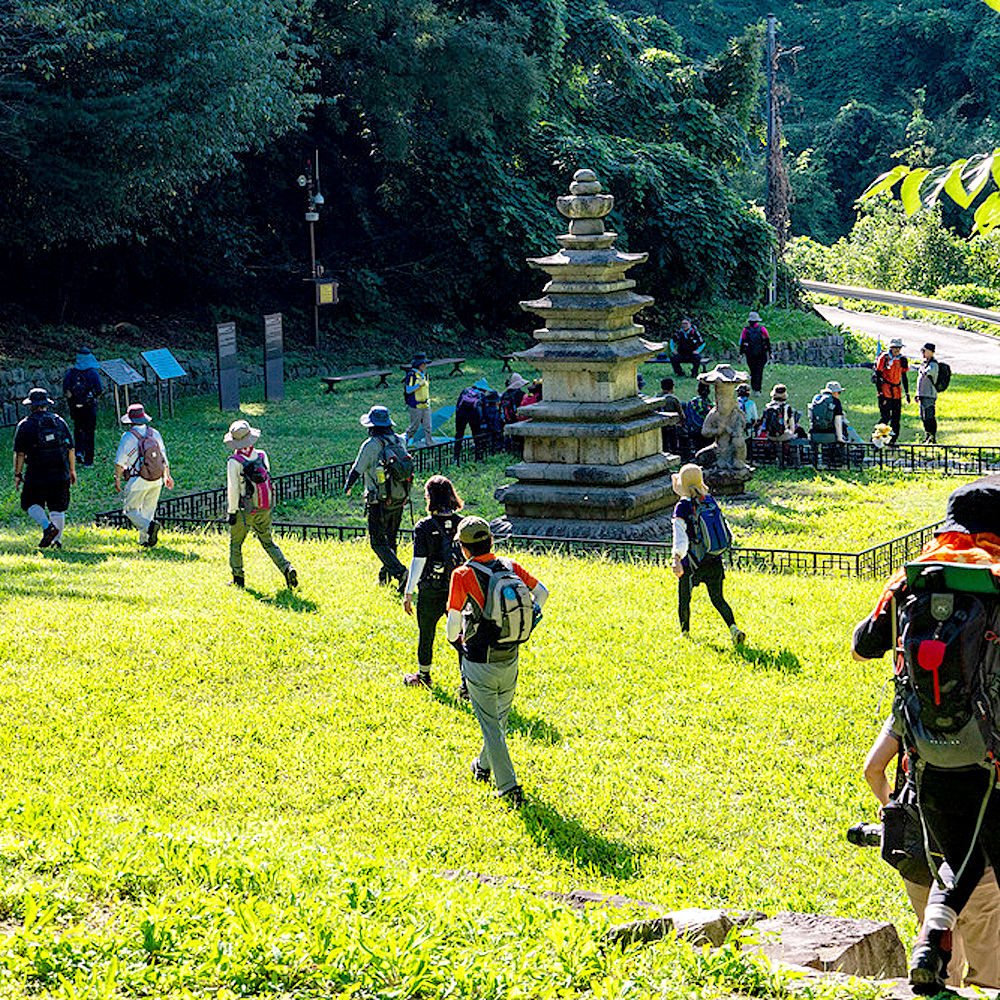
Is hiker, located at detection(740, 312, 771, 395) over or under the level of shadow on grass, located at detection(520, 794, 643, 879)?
over

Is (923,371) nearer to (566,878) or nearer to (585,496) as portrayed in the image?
(585,496)

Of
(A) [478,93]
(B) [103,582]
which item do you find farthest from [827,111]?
(B) [103,582]

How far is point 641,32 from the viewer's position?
46406 mm

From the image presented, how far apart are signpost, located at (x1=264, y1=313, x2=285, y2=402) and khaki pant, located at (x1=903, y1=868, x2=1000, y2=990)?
25.3m

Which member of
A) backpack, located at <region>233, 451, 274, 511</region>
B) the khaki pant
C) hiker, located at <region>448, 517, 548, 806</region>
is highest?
backpack, located at <region>233, 451, 274, 511</region>

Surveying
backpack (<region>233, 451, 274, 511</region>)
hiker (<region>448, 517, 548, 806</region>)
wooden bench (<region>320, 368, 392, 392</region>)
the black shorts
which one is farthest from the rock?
wooden bench (<region>320, 368, 392, 392</region>)

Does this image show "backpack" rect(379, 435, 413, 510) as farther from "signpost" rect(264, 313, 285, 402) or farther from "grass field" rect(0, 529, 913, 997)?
"signpost" rect(264, 313, 285, 402)

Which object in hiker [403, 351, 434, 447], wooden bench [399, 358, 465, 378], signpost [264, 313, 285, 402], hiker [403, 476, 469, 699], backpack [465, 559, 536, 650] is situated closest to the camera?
backpack [465, 559, 536, 650]

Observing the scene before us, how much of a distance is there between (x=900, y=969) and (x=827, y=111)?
7735 cm

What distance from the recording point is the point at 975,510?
19.0 ft

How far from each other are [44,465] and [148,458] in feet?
3.71

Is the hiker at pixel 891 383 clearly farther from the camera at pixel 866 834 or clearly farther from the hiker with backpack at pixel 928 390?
the camera at pixel 866 834

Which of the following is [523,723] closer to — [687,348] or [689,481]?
[689,481]

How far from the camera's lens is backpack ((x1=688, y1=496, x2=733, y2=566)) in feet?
38.7
